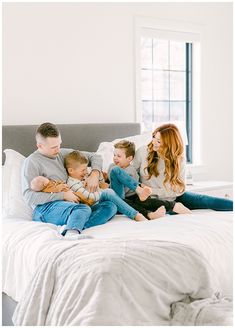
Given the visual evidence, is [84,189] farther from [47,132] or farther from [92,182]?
[47,132]

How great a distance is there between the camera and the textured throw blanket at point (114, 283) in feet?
6.28

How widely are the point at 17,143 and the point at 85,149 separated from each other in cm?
53

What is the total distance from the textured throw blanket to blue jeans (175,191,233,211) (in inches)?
39.5

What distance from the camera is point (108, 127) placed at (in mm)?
3994

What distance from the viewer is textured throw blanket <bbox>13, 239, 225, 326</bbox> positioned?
75.4 inches

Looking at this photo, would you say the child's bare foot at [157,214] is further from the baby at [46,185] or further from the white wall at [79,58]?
the white wall at [79,58]

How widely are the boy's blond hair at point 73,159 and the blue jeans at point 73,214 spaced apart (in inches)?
9.7

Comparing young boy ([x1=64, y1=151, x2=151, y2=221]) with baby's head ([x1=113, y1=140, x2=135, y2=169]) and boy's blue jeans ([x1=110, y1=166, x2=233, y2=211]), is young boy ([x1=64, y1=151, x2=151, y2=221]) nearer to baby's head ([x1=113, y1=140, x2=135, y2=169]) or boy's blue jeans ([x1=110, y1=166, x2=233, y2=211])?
boy's blue jeans ([x1=110, y1=166, x2=233, y2=211])

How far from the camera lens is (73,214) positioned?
8.81ft

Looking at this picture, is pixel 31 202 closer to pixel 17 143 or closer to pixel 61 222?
pixel 61 222

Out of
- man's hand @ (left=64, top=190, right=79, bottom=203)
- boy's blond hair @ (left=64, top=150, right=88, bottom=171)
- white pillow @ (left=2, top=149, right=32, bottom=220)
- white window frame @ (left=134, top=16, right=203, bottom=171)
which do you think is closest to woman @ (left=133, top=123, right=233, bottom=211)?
boy's blond hair @ (left=64, top=150, right=88, bottom=171)

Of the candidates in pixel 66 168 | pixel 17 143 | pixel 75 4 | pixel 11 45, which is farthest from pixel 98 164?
pixel 75 4

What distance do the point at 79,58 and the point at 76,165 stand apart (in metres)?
1.36

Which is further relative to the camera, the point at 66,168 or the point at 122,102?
the point at 122,102
